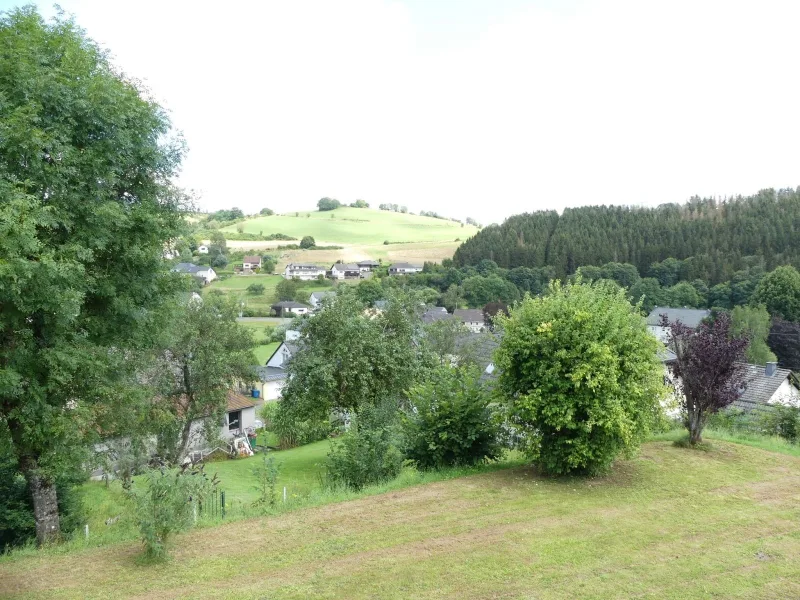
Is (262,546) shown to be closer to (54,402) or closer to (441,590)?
(441,590)

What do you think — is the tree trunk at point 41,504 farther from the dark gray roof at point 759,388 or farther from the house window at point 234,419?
the dark gray roof at point 759,388

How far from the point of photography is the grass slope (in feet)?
22.8

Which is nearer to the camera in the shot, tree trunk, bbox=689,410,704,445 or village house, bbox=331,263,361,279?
tree trunk, bbox=689,410,704,445

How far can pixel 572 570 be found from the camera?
7.36m

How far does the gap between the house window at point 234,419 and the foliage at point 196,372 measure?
9790 millimetres

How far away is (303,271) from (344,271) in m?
7.23

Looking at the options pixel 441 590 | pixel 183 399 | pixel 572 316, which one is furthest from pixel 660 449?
pixel 183 399

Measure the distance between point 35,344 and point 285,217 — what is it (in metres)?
148

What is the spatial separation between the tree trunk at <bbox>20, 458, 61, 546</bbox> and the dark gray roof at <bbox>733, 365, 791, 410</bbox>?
28.5m

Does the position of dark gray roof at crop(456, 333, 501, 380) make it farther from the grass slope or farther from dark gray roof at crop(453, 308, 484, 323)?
dark gray roof at crop(453, 308, 484, 323)

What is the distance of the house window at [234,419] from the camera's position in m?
30.6

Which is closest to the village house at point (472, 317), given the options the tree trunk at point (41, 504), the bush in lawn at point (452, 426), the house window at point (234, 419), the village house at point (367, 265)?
the village house at point (367, 265)

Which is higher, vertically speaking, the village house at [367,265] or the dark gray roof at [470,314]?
the village house at [367,265]

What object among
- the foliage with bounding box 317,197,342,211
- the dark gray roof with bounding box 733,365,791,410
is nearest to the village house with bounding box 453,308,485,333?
the dark gray roof with bounding box 733,365,791,410
